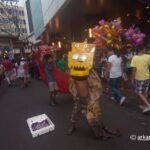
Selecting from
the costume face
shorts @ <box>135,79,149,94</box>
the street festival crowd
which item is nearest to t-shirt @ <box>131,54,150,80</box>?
the street festival crowd

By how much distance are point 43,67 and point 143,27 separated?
1420 cm

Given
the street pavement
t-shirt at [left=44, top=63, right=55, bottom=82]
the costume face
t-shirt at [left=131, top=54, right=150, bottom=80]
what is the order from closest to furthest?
the street pavement < the costume face < t-shirt at [left=131, top=54, right=150, bottom=80] < t-shirt at [left=44, top=63, right=55, bottom=82]

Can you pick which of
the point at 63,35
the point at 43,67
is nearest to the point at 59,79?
the point at 43,67

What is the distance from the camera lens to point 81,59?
537 centimetres

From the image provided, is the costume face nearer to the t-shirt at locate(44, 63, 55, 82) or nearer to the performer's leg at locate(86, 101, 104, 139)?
the performer's leg at locate(86, 101, 104, 139)

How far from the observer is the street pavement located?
518 centimetres

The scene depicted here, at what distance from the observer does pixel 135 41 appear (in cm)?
1070

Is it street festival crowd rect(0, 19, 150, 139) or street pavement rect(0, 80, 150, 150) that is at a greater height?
street festival crowd rect(0, 19, 150, 139)

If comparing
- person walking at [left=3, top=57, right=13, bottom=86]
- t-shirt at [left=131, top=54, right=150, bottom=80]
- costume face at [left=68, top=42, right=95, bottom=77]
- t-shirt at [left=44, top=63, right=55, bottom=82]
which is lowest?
person walking at [left=3, top=57, right=13, bottom=86]

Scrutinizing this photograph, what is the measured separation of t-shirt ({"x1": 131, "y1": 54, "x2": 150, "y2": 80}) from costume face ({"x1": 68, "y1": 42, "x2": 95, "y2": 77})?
203 cm

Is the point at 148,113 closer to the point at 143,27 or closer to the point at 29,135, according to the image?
the point at 29,135

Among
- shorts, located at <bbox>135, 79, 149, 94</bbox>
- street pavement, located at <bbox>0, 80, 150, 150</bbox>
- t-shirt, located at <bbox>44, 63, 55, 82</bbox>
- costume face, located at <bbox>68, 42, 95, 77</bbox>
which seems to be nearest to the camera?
street pavement, located at <bbox>0, 80, 150, 150</bbox>

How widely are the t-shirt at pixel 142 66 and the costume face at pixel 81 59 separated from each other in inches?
80.0

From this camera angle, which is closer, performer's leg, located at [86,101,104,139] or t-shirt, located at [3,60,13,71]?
performer's leg, located at [86,101,104,139]
